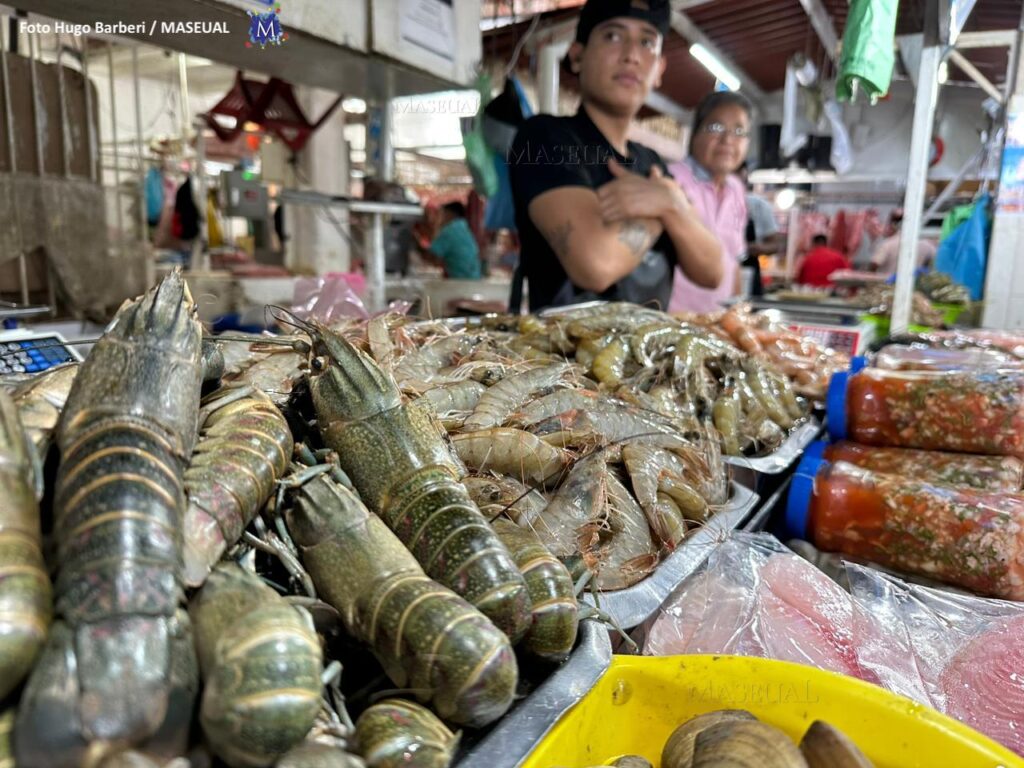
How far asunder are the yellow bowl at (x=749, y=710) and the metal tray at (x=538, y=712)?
0.06ft

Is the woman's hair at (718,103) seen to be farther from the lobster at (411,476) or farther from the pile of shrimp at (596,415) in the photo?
the lobster at (411,476)

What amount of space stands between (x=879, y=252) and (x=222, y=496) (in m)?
13.2

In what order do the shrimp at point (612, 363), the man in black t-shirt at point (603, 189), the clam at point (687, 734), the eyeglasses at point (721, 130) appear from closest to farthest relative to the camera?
the clam at point (687, 734) → the shrimp at point (612, 363) → the man in black t-shirt at point (603, 189) → the eyeglasses at point (721, 130)

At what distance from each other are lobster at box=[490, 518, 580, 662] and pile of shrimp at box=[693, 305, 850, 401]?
241 cm

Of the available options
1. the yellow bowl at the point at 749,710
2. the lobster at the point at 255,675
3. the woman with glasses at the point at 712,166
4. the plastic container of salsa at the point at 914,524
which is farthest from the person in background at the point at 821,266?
the lobster at the point at 255,675

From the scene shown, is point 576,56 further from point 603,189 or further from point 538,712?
point 538,712

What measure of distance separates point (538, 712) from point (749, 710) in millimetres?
390

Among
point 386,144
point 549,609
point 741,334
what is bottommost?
point 549,609

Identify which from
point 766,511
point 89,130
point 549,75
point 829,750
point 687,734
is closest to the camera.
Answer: point 829,750

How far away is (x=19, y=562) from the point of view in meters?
0.75

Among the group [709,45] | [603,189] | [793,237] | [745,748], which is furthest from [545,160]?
[793,237]

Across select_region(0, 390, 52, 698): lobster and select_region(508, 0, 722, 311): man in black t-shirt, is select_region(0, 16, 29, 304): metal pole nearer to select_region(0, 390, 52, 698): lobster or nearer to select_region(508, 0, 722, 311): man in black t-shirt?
select_region(508, 0, 722, 311): man in black t-shirt

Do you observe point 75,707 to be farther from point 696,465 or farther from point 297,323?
point 696,465

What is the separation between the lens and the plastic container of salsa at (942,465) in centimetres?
200
